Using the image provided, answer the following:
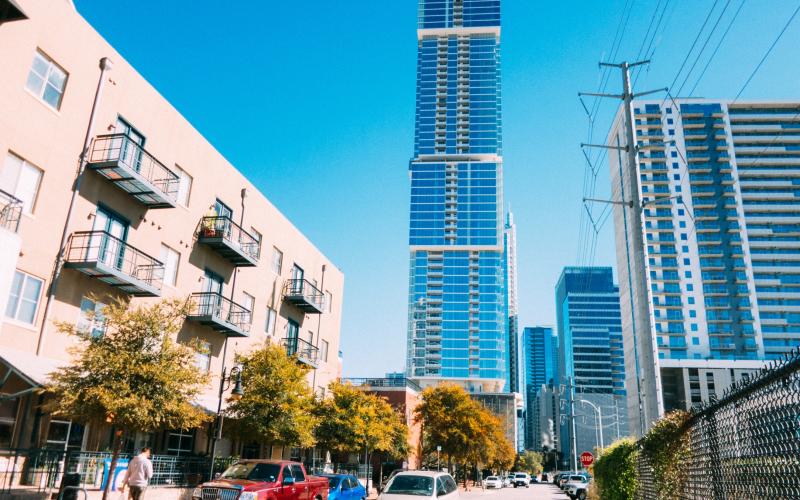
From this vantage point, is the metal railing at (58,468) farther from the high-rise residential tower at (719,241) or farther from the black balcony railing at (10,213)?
the high-rise residential tower at (719,241)

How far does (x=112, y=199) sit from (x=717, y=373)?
117 m

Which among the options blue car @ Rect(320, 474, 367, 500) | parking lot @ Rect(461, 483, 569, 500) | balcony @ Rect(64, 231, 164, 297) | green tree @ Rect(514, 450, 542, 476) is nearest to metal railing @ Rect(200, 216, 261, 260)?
balcony @ Rect(64, 231, 164, 297)

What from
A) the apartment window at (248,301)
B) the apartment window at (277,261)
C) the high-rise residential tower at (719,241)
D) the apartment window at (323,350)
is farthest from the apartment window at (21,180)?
the high-rise residential tower at (719,241)

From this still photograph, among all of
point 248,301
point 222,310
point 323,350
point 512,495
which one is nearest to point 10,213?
point 222,310

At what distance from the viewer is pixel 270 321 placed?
33.1 meters

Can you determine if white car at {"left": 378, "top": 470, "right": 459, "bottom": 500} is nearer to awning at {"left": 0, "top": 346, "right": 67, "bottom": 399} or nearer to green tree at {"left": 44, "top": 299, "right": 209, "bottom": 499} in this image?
green tree at {"left": 44, "top": 299, "right": 209, "bottom": 499}

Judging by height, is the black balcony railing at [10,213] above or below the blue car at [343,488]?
above

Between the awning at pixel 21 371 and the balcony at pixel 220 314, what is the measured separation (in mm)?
7324

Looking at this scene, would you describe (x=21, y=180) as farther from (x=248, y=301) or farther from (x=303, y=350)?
(x=303, y=350)

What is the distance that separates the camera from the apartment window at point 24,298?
678 inches

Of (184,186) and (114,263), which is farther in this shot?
(184,186)

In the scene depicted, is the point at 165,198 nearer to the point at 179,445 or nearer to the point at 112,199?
the point at 112,199

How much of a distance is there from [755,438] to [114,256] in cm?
1995

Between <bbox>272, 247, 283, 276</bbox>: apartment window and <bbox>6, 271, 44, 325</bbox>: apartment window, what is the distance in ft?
52.7
